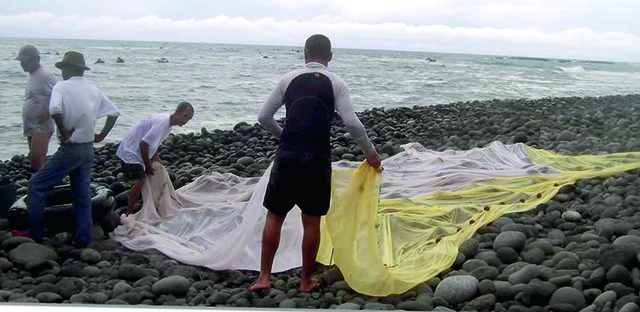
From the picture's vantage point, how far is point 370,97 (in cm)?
507

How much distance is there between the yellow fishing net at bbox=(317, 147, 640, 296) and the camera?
3990mm

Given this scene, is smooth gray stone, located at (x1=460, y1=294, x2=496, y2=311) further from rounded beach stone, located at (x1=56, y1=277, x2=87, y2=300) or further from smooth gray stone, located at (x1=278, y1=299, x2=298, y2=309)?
rounded beach stone, located at (x1=56, y1=277, x2=87, y2=300)

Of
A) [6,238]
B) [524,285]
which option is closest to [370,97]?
[524,285]

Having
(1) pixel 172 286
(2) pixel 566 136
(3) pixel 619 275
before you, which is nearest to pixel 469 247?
→ (3) pixel 619 275

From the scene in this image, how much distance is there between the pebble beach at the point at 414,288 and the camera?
3795 mm

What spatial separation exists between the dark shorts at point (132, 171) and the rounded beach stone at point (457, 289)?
7.05 ft

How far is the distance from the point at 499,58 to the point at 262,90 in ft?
5.90

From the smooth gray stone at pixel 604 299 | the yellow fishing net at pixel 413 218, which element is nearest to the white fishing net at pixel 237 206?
the yellow fishing net at pixel 413 218

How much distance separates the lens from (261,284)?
393cm

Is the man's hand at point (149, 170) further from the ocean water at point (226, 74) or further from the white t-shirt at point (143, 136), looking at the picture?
the ocean water at point (226, 74)

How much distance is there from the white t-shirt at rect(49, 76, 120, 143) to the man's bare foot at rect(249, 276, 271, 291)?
1375 mm

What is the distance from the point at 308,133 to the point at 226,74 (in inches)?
44.3

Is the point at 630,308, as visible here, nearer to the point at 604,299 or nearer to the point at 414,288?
the point at 604,299

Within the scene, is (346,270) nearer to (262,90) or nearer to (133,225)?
(262,90)
